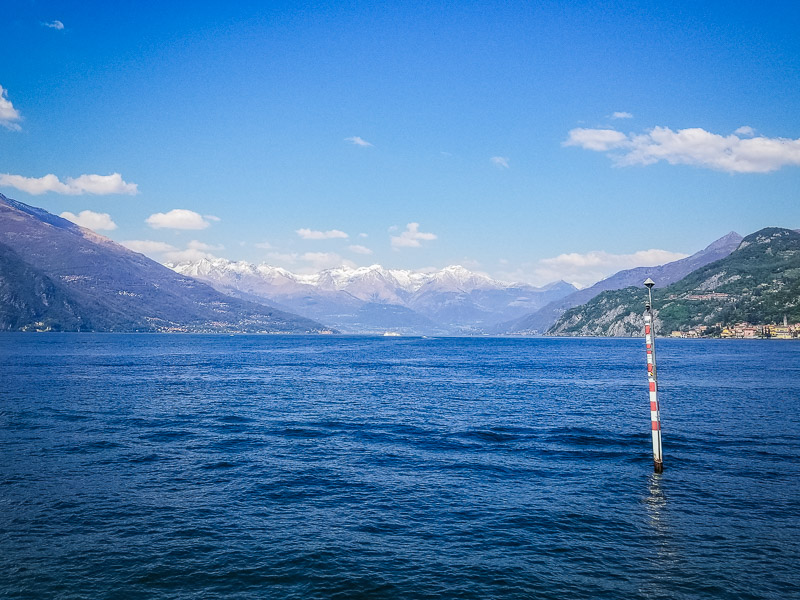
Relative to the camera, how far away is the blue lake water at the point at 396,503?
1959cm

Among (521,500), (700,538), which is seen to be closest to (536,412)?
(521,500)

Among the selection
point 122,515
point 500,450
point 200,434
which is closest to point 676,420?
point 500,450

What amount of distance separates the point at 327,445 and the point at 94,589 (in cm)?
2394

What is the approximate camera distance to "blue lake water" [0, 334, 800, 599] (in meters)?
19.6

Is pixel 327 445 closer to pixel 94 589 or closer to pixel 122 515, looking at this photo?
pixel 122 515

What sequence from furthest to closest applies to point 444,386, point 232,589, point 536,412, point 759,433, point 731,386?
point 444,386
point 731,386
point 536,412
point 759,433
point 232,589

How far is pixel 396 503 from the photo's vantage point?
91.7 ft

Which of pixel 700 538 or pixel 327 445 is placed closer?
pixel 700 538

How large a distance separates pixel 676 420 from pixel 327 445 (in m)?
35.3

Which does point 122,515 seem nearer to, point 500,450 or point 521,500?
point 521,500

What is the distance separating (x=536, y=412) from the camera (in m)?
60.0

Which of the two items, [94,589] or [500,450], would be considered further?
[500,450]

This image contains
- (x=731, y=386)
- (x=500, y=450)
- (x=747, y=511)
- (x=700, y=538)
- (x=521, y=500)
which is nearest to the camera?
(x=700, y=538)

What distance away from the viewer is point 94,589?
62.0ft
